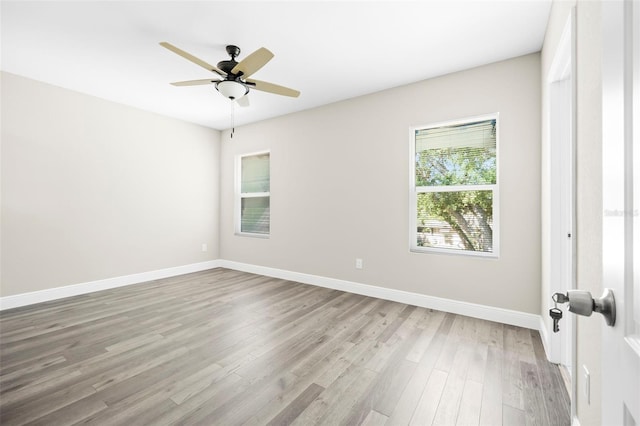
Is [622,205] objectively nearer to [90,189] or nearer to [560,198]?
[560,198]

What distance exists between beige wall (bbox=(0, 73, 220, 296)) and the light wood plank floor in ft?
2.29

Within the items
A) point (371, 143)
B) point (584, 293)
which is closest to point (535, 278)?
point (371, 143)

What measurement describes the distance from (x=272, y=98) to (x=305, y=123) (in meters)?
0.64

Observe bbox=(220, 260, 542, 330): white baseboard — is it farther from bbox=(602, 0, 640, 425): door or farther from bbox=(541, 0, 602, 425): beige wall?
bbox=(602, 0, 640, 425): door

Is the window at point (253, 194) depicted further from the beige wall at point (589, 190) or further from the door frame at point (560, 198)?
the beige wall at point (589, 190)

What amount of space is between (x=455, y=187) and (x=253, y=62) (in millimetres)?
2390

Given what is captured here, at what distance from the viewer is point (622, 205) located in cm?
49

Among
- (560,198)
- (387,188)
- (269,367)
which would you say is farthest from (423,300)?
(269,367)

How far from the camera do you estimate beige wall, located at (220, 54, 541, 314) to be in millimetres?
2686

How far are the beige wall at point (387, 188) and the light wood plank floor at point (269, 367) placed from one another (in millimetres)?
452

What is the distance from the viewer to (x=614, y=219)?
1.72 feet

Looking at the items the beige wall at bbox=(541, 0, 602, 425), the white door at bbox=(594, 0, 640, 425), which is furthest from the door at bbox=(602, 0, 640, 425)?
the beige wall at bbox=(541, 0, 602, 425)

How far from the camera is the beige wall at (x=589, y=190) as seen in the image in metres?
1.05

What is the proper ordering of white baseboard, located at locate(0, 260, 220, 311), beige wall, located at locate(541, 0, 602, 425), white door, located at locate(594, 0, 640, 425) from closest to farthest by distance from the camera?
white door, located at locate(594, 0, 640, 425) → beige wall, located at locate(541, 0, 602, 425) → white baseboard, located at locate(0, 260, 220, 311)
